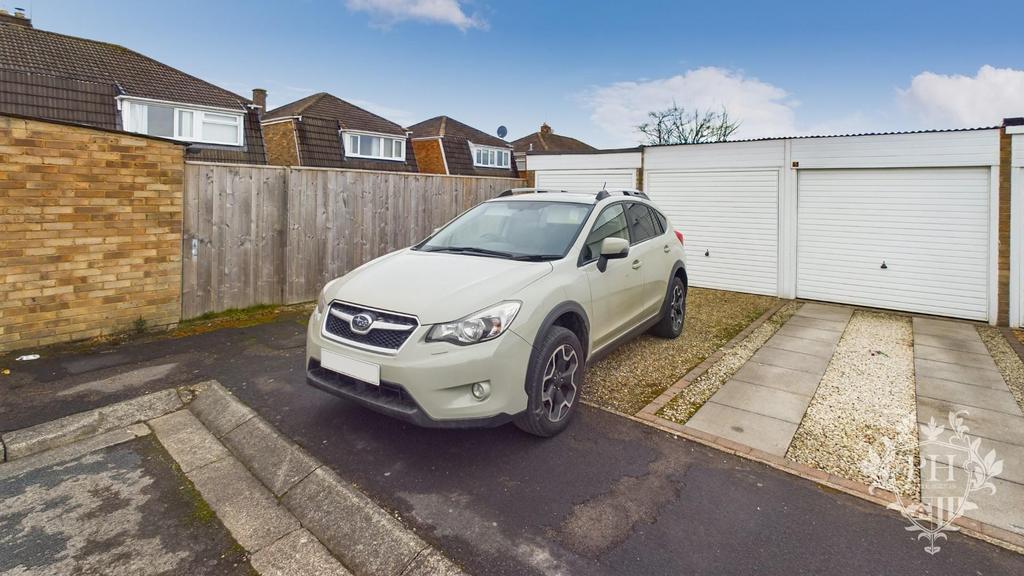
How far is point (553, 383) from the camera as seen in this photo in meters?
3.37

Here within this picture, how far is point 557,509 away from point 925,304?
8133 mm

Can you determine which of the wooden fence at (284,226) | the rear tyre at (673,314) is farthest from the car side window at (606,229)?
the wooden fence at (284,226)

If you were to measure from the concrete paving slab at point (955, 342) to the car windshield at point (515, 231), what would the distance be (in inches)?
200

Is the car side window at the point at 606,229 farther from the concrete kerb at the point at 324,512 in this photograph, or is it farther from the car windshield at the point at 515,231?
the concrete kerb at the point at 324,512

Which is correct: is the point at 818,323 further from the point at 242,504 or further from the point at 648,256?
the point at 242,504

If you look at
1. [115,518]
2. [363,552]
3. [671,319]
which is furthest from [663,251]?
[115,518]

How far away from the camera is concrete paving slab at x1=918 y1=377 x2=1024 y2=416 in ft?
13.7

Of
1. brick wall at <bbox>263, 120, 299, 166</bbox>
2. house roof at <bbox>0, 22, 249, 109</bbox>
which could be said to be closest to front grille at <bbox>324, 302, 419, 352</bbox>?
house roof at <bbox>0, 22, 249, 109</bbox>

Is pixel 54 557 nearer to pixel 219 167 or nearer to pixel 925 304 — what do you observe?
pixel 219 167

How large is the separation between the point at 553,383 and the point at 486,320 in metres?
0.75

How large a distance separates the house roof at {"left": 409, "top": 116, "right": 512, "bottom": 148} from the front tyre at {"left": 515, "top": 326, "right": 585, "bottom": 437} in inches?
1046

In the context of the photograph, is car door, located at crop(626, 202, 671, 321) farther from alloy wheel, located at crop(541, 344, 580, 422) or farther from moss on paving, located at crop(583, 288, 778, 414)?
alloy wheel, located at crop(541, 344, 580, 422)

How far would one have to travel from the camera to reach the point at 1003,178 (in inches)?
283

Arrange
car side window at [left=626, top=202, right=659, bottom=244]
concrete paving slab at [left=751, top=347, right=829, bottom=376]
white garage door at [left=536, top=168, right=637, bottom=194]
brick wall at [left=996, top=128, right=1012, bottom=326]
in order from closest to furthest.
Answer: car side window at [left=626, top=202, right=659, bottom=244] < concrete paving slab at [left=751, top=347, right=829, bottom=376] < brick wall at [left=996, top=128, right=1012, bottom=326] < white garage door at [left=536, top=168, right=637, bottom=194]
